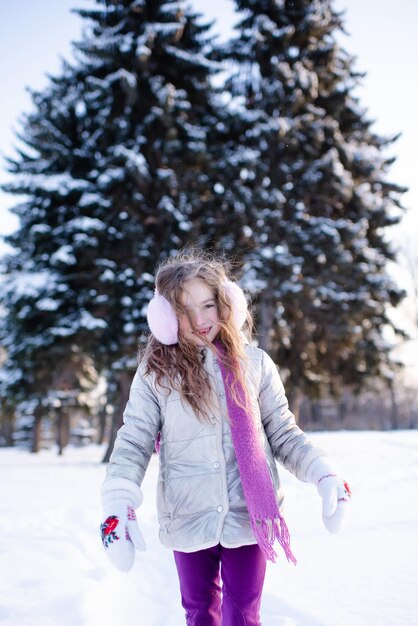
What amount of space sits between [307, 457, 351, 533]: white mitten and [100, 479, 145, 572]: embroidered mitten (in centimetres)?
67

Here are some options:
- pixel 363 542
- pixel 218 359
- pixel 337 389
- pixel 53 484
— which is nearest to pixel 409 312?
pixel 337 389

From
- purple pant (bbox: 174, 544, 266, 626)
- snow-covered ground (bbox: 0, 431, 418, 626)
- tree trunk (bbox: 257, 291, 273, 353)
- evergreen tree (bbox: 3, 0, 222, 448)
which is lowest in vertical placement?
snow-covered ground (bbox: 0, 431, 418, 626)

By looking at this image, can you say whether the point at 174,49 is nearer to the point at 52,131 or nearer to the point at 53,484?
the point at 52,131

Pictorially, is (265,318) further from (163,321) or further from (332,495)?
(332,495)

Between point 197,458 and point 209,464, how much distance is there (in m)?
0.05

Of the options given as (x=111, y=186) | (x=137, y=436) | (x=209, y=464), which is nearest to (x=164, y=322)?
(x=137, y=436)

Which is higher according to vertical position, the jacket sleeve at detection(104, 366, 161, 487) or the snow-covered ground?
the jacket sleeve at detection(104, 366, 161, 487)

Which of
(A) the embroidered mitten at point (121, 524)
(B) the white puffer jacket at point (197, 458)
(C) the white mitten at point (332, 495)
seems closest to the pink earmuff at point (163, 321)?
(B) the white puffer jacket at point (197, 458)

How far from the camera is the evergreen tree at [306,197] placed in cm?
1224

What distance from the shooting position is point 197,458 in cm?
186

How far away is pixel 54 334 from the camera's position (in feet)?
36.7

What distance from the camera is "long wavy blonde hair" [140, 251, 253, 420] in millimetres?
1942

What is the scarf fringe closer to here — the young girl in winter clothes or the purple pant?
the young girl in winter clothes

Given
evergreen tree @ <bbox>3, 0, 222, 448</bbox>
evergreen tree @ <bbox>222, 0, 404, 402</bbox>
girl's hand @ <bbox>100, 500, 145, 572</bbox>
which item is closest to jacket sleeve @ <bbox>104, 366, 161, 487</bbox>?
girl's hand @ <bbox>100, 500, 145, 572</bbox>
